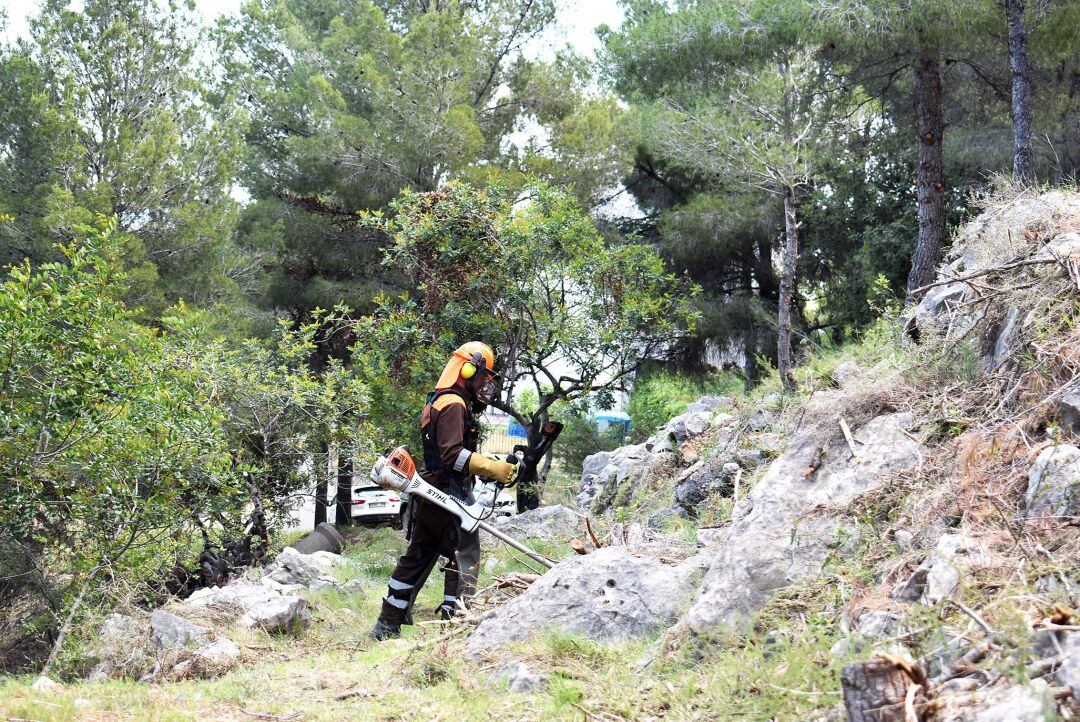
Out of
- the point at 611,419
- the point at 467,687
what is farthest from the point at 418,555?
the point at 611,419

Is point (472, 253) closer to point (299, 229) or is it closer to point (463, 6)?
point (299, 229)

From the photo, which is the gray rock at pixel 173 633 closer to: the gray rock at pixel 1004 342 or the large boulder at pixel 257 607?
the large boulder at pixel 257 607

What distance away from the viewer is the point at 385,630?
637 centimetres

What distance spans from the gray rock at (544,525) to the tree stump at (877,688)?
6115mm

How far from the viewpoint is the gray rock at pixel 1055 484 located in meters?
3.63

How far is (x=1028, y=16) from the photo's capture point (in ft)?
38.1

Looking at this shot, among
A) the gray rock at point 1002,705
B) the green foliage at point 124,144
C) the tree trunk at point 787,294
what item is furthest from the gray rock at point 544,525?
the green foliage at point 124,144

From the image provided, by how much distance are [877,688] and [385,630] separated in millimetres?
4200

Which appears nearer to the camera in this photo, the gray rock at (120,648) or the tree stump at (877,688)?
Answer: the tree stump at (877,688)

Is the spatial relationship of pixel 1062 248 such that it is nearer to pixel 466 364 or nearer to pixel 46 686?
pixel 466 364

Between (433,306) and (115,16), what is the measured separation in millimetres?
7570

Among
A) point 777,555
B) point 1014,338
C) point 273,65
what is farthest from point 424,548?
point 273,65

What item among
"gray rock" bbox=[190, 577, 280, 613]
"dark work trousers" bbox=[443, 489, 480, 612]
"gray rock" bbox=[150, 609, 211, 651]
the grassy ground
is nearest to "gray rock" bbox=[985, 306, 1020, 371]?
the grassy ground

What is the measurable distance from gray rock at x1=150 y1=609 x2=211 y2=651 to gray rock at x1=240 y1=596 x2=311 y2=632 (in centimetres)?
41
